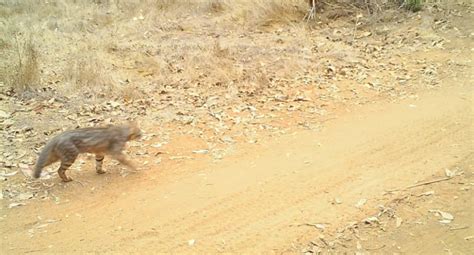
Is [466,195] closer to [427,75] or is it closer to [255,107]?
[255,107]

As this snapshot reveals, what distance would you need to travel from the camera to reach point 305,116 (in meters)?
7.42

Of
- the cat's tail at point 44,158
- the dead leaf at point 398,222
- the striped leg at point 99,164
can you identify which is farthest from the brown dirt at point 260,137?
the cat's tail at point 44,158

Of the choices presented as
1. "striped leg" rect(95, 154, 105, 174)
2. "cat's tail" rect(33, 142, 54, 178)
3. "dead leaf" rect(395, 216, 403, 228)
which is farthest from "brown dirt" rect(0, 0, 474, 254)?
"cat's tail" rect(33, 142, 54, 178)

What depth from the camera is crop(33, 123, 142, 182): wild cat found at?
5477mm

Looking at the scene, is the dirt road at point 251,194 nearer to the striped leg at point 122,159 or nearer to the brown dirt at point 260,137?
the brown dirt at point 260,137

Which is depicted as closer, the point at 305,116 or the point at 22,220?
the point at 22,220

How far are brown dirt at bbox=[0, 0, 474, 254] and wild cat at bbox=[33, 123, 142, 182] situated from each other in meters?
0.23

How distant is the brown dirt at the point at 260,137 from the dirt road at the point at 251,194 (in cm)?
2

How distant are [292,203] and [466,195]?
1.79 m

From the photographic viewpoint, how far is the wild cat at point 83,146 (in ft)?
18.0

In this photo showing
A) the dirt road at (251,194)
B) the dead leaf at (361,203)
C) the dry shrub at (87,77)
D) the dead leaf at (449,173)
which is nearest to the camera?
the dirt road at (251,194)

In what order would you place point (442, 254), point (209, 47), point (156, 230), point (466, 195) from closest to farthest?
point (442, 254) → point (156, 230) → point (466, 195) → point (209, 47)

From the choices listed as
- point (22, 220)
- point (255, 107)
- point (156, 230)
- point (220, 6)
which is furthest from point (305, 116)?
point (220, 6)

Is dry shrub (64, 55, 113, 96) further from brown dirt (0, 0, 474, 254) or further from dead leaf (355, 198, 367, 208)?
dead leaf (355, 198, 367, 208)
